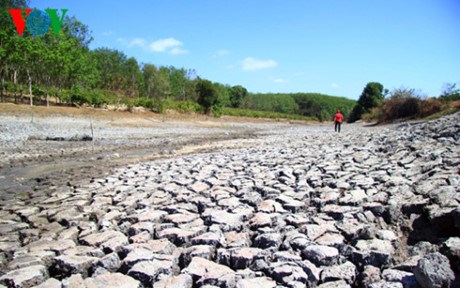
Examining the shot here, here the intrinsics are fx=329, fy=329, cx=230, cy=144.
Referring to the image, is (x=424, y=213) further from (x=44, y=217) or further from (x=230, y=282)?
(x=44, y=217)

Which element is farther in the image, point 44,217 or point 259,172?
point 259,172

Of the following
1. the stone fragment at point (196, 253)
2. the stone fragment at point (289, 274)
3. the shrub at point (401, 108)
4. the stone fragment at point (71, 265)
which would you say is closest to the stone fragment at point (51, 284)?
the stone fragment at point (71, 265)

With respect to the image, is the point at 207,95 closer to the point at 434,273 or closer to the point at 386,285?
the point at 386,285

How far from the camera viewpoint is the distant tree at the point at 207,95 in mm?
45938

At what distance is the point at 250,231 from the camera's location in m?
3.17

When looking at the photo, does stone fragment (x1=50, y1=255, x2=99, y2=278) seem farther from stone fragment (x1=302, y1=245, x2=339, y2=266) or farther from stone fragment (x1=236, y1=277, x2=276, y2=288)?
stone fragment (x1=302, y1=245, x2=339, y2=266)

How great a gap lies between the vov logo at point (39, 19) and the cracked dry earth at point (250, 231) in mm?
9930

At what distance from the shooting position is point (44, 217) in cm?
397

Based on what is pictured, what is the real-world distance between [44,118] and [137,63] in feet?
146

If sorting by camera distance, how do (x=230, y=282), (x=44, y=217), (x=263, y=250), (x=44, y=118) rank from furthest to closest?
(x=44, y=118)
(x=44, y=217)
(x=263, y=250)
(x=230, y=282)

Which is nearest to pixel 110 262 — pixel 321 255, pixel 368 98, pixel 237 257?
pixel 237 257

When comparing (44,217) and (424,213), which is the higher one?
(424,213)

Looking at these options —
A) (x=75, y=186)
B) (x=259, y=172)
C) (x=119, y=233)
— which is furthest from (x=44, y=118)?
(x=119, y=233)

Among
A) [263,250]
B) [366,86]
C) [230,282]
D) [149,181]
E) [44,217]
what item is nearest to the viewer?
[230,282]
